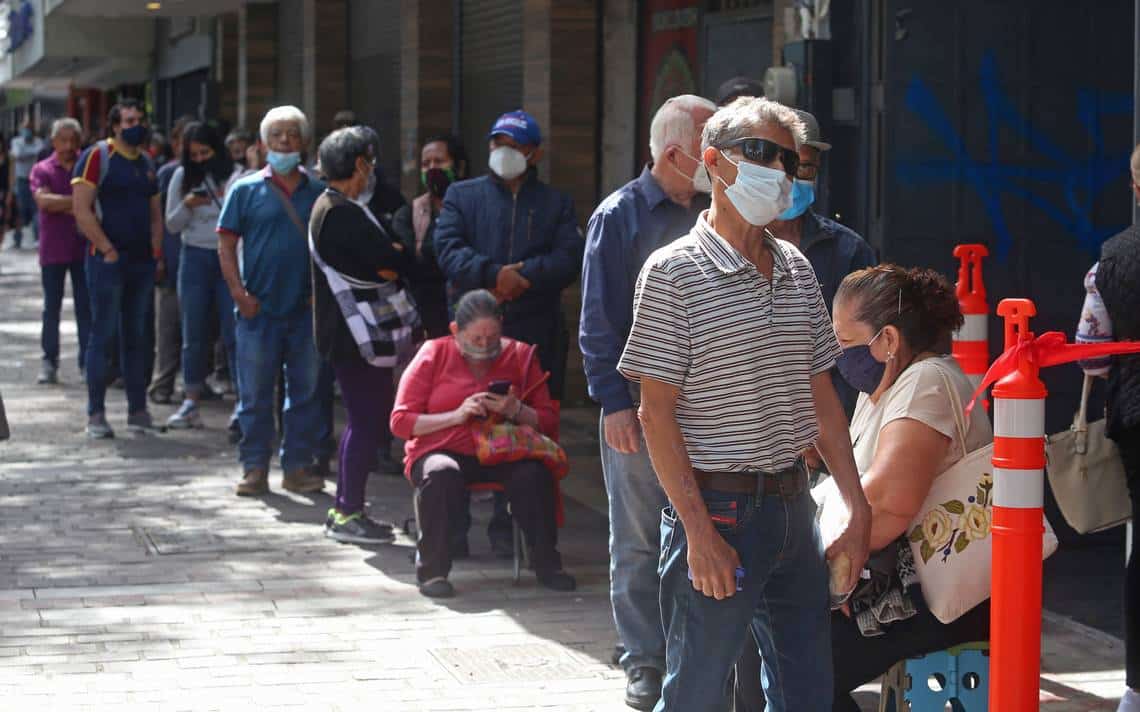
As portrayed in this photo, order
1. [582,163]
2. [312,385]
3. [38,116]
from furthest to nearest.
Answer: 1. [38,116]
2. [582,163]
3. [312,385]

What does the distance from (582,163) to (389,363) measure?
4.43m

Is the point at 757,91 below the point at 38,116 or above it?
below

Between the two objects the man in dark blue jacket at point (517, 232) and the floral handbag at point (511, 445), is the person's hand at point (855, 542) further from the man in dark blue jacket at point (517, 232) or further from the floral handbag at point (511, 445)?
the man in dark blue jacket at point (517, 232)

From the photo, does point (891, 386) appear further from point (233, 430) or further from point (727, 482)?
point (233, 430)

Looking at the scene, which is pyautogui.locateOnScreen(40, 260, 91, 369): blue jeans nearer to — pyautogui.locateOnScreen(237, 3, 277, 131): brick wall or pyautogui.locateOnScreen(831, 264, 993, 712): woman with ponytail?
pyautogui.locateOnScreen(237, 3, 277, 131): brick wall

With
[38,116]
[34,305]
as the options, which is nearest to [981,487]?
[34,305]

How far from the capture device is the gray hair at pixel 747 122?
435 centimetres

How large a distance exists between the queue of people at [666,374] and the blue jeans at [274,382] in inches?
0.6

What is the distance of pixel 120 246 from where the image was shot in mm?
12102

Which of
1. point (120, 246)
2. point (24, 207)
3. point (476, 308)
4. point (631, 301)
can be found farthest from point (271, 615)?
point (24, 207)

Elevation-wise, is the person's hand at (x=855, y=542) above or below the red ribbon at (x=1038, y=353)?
below

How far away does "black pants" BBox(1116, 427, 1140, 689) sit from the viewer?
18.8ft

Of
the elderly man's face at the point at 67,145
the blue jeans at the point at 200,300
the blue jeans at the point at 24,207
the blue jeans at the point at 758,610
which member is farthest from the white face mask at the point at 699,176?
the blue jeans at the point at 24,207

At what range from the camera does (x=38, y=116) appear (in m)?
61.9
